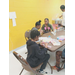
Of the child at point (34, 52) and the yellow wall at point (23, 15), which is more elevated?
the yellow wall at point (23, 15)

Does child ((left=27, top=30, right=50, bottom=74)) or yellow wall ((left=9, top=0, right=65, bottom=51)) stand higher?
yellow wall ((left=9, top=0, right=65, bottom=51))

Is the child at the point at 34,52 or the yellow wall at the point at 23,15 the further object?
the yellow wall at the point at 23,15

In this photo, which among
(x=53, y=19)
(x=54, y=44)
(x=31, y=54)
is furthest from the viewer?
(x=53, y=19)

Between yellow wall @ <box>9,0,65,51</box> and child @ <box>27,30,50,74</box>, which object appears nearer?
child @ <box>27,30,50,74</box>

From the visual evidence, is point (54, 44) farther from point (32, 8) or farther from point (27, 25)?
point (32, 8)

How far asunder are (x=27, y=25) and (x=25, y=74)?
1947 mm

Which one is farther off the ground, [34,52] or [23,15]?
[23,15]

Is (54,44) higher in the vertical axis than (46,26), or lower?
lower

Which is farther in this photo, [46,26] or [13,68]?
[46,26]

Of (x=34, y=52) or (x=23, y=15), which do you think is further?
(x=23, y=15)
